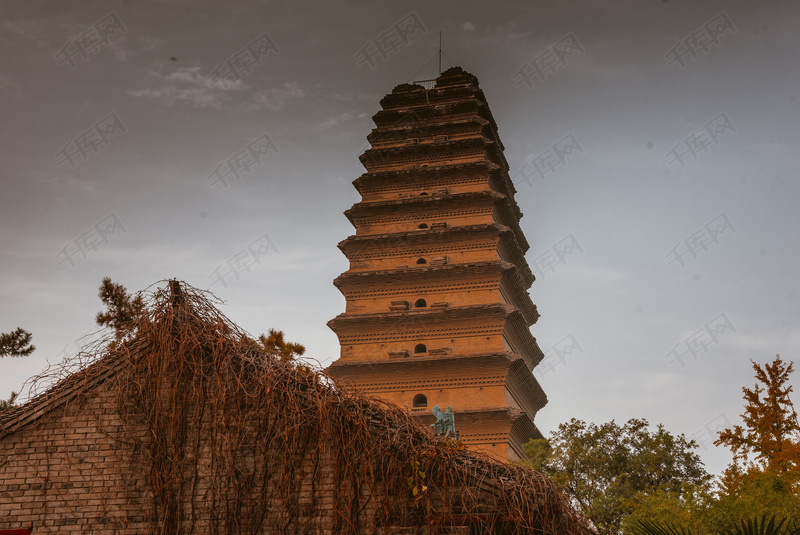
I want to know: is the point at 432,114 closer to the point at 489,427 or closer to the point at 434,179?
the point at 434,179

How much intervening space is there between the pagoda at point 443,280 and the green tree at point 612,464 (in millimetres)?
1300

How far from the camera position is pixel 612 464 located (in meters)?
26.5

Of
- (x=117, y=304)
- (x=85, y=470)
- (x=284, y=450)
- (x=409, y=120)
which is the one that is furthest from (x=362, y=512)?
(x=409, y=120)

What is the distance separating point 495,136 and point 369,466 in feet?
85.5

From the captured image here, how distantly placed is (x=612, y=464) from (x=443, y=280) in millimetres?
8579

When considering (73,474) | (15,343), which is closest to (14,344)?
(15,343)

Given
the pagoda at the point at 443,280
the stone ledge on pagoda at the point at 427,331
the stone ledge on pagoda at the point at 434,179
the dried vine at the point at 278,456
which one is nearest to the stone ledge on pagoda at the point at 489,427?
the pagoda at the point at 443,280

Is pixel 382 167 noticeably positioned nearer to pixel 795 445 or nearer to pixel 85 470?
pixel 795 445

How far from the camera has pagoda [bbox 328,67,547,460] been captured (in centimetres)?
2530

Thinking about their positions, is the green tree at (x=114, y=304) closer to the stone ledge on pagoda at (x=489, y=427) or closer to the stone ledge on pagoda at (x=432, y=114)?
the stone ledge on pagoda at (x=489, y=427)

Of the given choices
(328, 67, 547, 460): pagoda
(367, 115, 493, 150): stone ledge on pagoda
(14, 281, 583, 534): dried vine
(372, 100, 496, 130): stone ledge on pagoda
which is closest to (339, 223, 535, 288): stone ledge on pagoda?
(328, 67, 547, 460): pagoda

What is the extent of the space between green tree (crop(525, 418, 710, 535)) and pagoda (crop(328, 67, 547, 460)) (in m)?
1.30

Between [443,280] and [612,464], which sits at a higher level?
[443,280]

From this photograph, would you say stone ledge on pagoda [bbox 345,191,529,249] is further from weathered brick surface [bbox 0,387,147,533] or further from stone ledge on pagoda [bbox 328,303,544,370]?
weathered brick surface [bbox 0,387,147,533]
